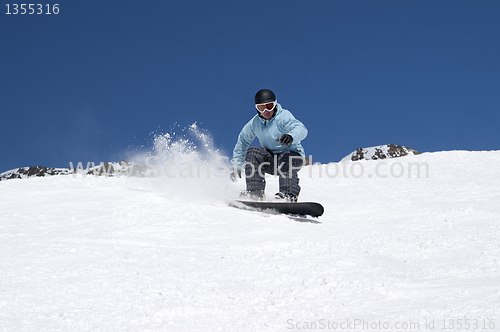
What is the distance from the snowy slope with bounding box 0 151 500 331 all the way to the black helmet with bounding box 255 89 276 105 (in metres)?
1.49

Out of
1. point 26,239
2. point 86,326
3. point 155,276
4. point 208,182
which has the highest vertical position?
point 208,182

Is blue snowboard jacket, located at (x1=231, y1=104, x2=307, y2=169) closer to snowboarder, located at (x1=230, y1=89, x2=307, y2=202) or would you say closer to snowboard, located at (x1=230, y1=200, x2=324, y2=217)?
snowboarder, located at (x1=230, y1=89, x2=307, y2=202)

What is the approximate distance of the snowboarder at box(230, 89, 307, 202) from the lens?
5.24 meters

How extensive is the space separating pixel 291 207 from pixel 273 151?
1029mm

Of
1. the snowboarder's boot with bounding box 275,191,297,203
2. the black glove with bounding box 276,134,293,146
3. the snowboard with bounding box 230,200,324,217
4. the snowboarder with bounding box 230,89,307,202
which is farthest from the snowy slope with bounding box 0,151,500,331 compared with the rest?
the black glove with bounding box 276,134,293,146

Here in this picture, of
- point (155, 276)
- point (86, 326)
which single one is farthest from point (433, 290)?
point (86, 326)

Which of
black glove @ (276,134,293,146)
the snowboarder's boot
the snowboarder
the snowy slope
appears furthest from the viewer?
the snowboarder

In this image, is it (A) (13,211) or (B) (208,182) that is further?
(B) (208,182)

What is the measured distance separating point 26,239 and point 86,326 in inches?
69.1

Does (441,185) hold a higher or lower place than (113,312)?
higher

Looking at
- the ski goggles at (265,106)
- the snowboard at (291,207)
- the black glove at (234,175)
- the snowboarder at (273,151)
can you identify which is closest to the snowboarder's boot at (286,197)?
→ the snowboarder at (273,151)

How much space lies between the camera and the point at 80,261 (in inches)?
103

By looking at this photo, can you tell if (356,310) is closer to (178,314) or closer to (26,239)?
(178,314)

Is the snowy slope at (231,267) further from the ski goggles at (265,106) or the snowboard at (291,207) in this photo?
the ski goggles at (265,106)
